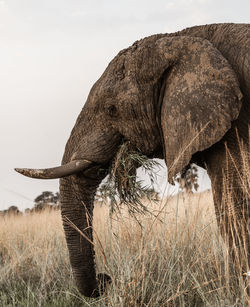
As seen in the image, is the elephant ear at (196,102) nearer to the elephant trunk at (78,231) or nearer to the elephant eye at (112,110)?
the elephant eye at (112,110)

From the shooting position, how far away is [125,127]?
4.09 metres

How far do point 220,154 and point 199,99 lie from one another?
550 mm

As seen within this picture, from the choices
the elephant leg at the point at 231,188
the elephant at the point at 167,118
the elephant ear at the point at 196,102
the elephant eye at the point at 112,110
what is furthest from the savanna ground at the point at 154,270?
the elephant eye at the point at 112,110

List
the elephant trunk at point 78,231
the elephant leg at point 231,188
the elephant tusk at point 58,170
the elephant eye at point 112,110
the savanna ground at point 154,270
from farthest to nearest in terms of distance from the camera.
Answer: the elephant trunk at point 78,231 → the elephant eye at point 112,110 → the elephant tusk at point 58,170 → the elephant leg at point 231,188 → the savanna ground at point 154,270

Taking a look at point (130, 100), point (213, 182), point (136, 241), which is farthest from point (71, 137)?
point (213, 182)

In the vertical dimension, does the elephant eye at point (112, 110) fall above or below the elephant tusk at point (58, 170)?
above

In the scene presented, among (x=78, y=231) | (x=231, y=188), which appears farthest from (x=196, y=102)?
(x=78, y=231)

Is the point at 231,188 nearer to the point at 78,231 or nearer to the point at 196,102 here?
the point at 196,102

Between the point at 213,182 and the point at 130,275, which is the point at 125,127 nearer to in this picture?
the point at 213,182

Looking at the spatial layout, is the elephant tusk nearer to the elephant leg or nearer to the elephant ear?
the elephant ear

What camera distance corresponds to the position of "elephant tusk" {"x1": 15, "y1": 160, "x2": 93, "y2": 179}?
3.87 meters

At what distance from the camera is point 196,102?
11.6 ft

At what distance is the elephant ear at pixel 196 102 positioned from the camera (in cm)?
347

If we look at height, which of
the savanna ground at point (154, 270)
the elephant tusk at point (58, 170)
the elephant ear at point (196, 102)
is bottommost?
the savanna ground at point (154, 270)
